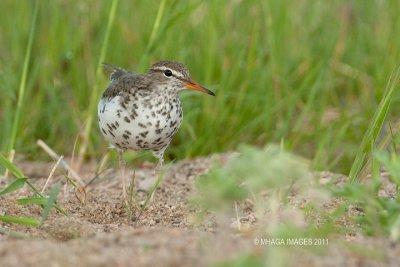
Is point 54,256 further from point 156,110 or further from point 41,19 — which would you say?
point 41,19

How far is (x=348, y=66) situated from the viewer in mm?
6504

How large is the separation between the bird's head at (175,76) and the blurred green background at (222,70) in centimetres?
57

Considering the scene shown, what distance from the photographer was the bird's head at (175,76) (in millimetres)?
4852

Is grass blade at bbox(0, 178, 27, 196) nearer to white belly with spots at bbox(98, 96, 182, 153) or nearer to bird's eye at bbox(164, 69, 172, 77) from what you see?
white belly with spots at bbox(98, 96, 182, 153)

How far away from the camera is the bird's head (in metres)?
4.85

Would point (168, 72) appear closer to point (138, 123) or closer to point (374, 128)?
point (138, 123)

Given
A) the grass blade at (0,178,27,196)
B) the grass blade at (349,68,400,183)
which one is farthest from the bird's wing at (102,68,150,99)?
the grass blade at (349,68,400,183)

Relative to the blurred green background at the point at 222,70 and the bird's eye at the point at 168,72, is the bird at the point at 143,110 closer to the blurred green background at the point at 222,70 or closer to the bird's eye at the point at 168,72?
the bird's eye at the point at 168,72

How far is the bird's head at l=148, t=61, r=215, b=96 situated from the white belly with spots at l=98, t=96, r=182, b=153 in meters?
0.21

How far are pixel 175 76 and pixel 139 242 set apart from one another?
2.18m

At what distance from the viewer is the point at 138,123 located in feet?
14.8

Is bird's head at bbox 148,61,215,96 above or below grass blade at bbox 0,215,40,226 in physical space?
above

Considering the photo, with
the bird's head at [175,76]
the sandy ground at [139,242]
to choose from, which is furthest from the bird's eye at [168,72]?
the sandy ground at [139,242]

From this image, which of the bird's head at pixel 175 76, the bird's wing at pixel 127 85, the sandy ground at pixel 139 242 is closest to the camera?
the sandy ground at pixel 139 242
